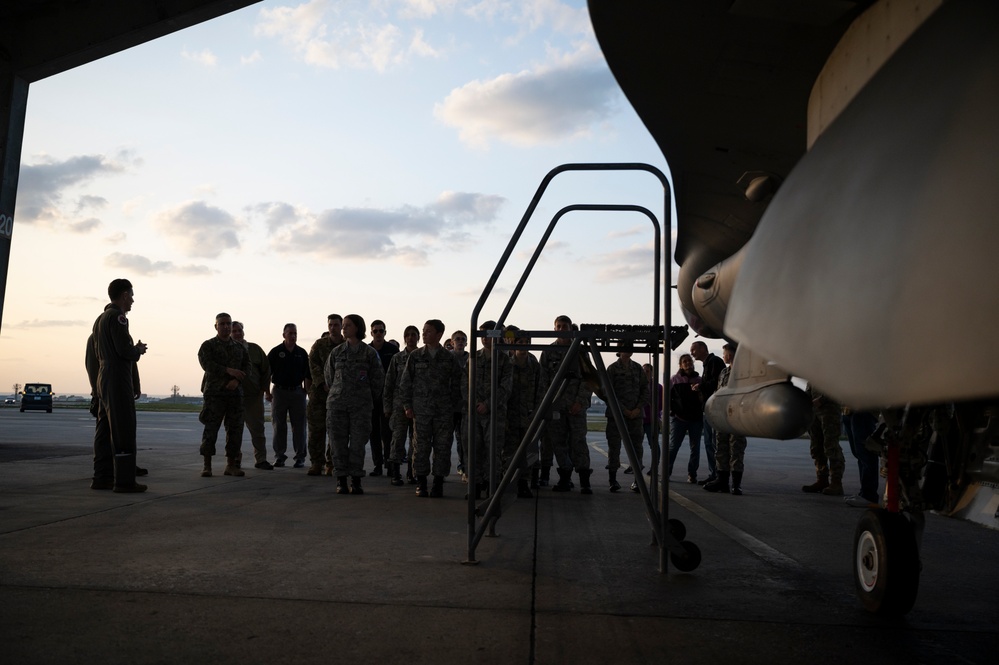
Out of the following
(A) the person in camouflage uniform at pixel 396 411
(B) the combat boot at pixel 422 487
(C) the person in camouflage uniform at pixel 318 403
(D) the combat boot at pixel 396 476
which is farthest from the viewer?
(C) the person in camouflage uniform at pixel 318 403

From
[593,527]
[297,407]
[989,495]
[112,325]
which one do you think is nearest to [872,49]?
[989,495]

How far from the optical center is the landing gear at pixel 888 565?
11.7 ft

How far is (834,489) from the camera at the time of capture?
356 inches

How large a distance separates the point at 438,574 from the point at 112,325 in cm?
454

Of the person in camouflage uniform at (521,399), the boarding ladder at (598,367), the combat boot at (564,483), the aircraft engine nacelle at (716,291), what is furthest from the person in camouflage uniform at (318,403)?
the aircraft engine nacelle at (716,291)

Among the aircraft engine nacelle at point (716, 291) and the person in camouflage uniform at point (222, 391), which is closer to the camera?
the aircraft engine nacelle at point (716, 291)

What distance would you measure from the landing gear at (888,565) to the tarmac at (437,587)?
11 centimetres

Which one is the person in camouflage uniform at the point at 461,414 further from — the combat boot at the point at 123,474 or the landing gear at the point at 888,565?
the landing gear at the point at 888,565

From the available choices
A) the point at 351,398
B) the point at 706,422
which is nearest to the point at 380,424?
the point at 351,398

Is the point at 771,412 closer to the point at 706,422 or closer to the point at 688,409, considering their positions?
the point at 706,422

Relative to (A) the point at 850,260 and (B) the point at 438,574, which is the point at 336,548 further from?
(A) the point at 850,260

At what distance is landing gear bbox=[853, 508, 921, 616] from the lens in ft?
11.7

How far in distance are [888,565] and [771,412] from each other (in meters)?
0.96

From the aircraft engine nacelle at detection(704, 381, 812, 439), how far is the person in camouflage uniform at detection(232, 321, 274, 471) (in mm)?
7880
